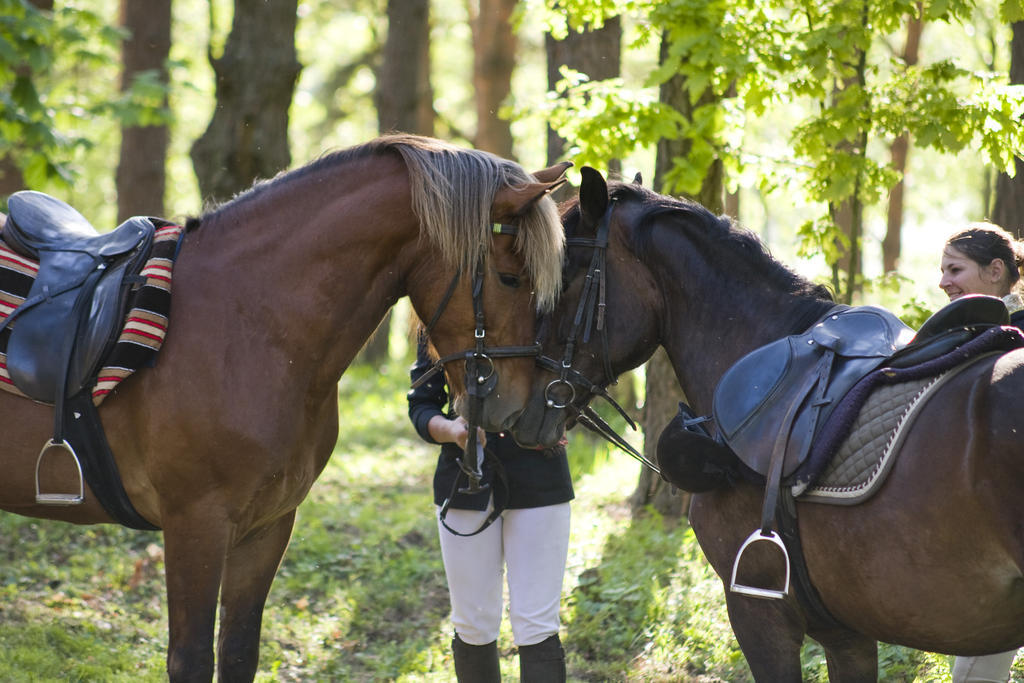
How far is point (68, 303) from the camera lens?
2.86 meters

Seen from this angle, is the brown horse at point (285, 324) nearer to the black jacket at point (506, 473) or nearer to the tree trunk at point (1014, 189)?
the black jacket at point (506, 473)

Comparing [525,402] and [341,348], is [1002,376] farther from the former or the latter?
[341,348]

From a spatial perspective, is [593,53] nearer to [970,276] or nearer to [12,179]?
[970,276]

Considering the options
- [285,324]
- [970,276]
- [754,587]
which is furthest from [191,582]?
[970,276]

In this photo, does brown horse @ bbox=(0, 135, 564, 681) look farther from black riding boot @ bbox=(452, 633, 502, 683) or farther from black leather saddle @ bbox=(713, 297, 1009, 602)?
black riding boot @ bbox=(452, 633, 502, 683)

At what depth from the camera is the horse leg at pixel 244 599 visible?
10.3 feet

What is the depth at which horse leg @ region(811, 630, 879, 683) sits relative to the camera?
8.71ft

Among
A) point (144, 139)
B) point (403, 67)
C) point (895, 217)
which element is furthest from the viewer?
point (895, 217)

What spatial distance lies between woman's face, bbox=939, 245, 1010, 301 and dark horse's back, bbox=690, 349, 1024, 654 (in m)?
0.80

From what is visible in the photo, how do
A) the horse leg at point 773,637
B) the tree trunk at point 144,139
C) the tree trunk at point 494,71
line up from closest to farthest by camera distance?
the horse leg at point 773,637 < the tree trunk at point 144,139 < the tree trunk at point 494,71

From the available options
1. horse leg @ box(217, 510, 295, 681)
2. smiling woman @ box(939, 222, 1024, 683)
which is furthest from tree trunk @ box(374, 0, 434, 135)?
smiling woman @ box(939, 222, 1024, 683)

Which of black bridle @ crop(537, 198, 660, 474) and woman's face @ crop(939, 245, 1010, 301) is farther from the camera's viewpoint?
woman's face @ crop(939, 245, 1010, 301)

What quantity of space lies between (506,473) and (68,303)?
154 cm

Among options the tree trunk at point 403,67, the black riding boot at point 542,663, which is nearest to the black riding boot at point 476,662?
the black riding boot at point 542,663
